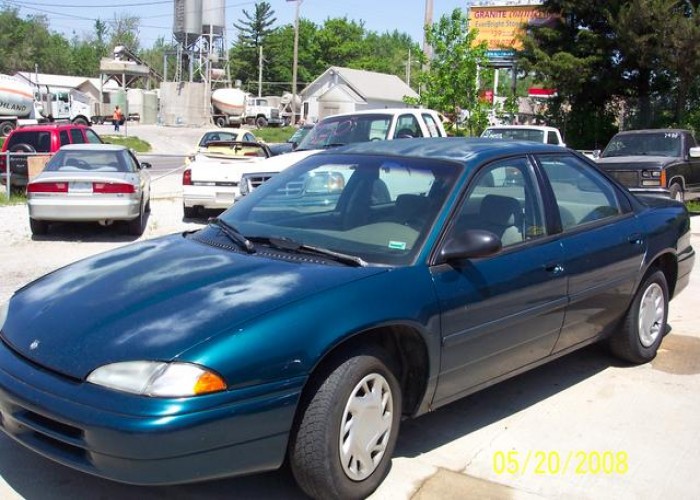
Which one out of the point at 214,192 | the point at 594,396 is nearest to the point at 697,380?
the point at 594,396

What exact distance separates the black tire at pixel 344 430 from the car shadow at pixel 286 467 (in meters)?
0.32

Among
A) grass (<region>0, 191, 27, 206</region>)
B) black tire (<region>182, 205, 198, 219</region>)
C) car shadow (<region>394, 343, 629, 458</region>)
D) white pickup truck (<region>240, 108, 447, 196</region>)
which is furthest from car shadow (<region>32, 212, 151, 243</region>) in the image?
car shadow (<region>394, 343, 629, 458</region>)

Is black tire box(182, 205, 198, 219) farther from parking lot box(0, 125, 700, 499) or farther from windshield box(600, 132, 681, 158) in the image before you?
parking lot box(0, 125, 700, 499)

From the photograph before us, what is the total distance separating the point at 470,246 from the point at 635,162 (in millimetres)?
11241

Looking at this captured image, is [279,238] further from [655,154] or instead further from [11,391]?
[655,154]

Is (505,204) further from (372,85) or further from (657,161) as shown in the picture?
(372,85)

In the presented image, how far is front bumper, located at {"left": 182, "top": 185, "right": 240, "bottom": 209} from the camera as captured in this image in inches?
492

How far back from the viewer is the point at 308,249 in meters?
3.84

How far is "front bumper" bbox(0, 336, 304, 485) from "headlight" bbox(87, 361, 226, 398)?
1.2 inches

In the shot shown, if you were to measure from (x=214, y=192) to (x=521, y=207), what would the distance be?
869 centimetres

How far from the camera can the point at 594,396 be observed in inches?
194

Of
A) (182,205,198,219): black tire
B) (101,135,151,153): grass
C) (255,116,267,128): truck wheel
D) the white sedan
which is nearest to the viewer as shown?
the white sedan

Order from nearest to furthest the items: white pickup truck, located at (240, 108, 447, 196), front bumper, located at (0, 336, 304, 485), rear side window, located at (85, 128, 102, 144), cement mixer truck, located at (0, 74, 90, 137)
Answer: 1. front bumper, located at (0, 336, 304, 485)
2. white pickup truck, located at (240, 108, 447, 196)
3. rear side window, located at (85, 128, 102, 144)
4. cement mixer truck, located at (0, 74, 90, 137)
